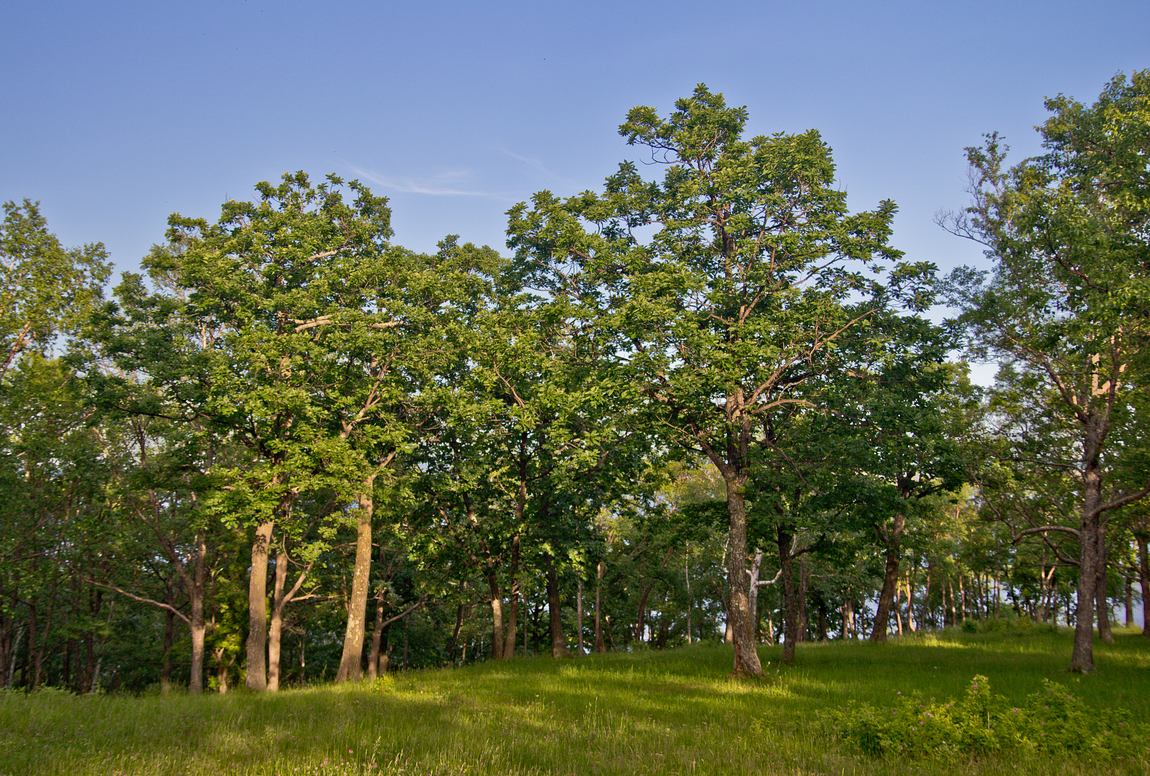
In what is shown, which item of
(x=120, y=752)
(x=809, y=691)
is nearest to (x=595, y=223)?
(x=809, y=691)

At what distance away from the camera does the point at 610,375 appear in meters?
19.5

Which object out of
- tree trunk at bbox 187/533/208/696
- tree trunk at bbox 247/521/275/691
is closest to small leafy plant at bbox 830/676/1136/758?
tree trunk at bbox 247/521/275/691

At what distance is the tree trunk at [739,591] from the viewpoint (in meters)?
18.5

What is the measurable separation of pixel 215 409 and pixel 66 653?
30.8 metres

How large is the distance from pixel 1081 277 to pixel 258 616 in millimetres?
27368

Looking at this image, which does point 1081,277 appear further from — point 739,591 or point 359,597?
point 359,597

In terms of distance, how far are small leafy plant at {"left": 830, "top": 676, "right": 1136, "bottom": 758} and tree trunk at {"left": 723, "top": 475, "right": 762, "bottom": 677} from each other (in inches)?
328

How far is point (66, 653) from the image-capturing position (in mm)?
38688

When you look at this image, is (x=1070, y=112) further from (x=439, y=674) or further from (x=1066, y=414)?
(x=439, y=674)

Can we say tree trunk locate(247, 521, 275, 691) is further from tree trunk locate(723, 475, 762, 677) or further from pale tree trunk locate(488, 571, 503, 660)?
tree trunk locate(723, 475, 762, 677)

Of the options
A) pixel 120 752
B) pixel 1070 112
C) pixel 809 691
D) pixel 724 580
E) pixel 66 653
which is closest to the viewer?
pixel 120 752

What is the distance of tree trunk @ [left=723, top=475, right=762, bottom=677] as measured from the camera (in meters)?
18.5

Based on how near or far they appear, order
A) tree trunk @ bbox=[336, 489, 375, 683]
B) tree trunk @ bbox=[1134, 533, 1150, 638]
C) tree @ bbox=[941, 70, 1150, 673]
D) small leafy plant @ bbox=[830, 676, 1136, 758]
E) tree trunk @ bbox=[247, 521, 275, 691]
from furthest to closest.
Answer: tree trunk @ bbox=[1134, 533, 1150, 638] < tree trunk @ bbox=[336, 489, 375, 683] < tree trunk @ bbox=[247, 521, 275, 691] < tree @ bbox=[941, 70, 1150, 673] < small leafy plant @ bbox=[830, 676, 1136, 758]

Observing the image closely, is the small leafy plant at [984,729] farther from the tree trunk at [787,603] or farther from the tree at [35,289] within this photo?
the tree at [35,289]
